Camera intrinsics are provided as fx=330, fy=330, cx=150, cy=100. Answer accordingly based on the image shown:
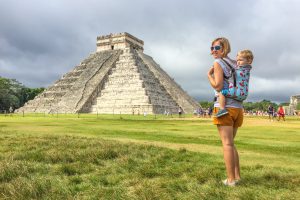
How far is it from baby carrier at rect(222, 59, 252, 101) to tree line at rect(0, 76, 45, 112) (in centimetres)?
7176

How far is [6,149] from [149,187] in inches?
187

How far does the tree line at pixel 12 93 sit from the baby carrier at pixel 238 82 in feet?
235

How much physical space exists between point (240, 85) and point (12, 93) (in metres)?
88.3

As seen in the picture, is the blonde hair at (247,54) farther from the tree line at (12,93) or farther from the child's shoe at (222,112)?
the tree line at (12,93)

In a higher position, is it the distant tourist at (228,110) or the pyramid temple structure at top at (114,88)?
the pyramid temple structure at top at (114,88)

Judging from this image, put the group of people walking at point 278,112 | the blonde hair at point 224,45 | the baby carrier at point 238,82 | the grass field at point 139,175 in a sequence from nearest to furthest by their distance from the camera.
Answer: the grass field at point 139,175
the baby carrier at point 238,82
the blonde hair at point 224,45
the group of people walking at point 278,112

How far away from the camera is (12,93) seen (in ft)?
279

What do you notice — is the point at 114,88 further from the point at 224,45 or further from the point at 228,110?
the point at 228,110

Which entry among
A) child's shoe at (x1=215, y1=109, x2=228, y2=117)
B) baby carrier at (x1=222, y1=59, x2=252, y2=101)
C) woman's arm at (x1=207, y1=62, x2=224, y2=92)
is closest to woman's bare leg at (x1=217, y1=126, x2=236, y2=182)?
child's shoe at (x1=215, y1=109, x2=228, y2=117)

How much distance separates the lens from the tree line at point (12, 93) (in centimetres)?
7446

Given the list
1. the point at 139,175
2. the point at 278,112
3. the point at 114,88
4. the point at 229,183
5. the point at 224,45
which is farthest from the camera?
the point at 114,88

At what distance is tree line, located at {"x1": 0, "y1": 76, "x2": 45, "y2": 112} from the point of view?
7446 cm

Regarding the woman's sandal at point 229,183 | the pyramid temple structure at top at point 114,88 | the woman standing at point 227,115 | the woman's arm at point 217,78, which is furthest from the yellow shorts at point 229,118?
the pyramid temple structure at top at point 114,88

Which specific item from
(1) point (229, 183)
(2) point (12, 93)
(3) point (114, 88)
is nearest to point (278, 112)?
(3) point (114, 88)
